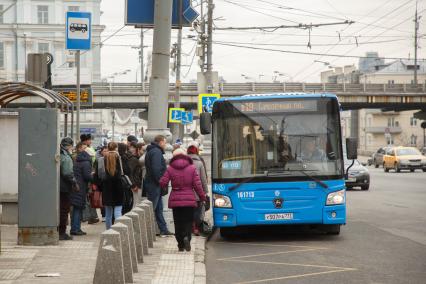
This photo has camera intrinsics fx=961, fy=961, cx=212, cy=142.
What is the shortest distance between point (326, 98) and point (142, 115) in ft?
199

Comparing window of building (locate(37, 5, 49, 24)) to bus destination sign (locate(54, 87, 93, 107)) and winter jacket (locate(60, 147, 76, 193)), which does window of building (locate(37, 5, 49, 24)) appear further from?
winter jacket (locate(60, 147, 76, 193))

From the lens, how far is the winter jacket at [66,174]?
1505cm

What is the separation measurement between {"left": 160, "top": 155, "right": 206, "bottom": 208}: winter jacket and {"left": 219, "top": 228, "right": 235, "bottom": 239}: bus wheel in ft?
11.4

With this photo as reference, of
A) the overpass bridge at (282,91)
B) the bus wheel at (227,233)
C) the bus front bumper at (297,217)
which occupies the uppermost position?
the overpass bridge at (282,91)

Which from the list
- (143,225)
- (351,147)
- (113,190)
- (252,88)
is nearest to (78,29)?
(113,190)

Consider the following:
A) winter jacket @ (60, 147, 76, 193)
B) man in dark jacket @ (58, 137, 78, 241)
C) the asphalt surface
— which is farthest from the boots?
winter jacket @ (60, 147, 76, 193)

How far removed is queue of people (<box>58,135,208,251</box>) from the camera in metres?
13.8

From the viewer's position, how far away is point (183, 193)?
1378cm

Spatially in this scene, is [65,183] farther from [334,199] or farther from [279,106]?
[334,199]

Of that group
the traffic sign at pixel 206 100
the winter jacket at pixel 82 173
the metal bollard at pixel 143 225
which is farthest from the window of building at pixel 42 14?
the metal bollard at pixel 143 225

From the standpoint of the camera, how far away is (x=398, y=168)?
193 feet

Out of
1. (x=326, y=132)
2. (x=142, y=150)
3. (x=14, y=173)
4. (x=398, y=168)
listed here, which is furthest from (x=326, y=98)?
(x=398, y=168)

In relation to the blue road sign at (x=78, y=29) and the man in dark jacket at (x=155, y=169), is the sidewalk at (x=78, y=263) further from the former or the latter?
the blue road sign at (x=78, y=29)

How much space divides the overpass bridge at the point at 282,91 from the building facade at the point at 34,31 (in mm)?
13714
